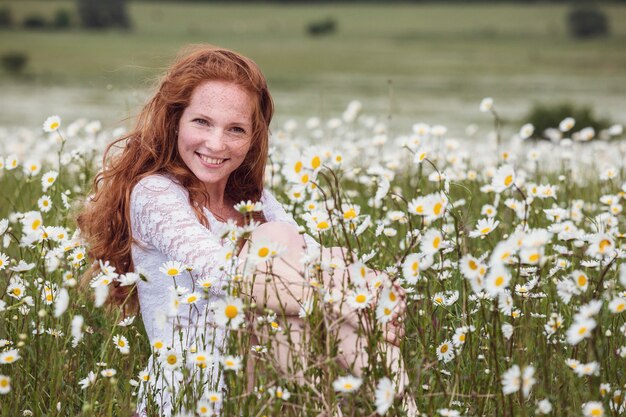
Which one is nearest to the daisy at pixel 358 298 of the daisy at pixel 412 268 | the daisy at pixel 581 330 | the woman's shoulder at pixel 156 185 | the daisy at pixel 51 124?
the daisy at pixel 412 268

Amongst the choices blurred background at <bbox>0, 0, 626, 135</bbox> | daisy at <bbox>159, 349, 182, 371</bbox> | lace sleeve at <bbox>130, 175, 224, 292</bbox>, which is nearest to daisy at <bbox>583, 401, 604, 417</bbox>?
daisy at <bbox>159, 349, 182, 371</bbox>

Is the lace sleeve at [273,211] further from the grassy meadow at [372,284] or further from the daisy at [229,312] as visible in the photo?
the daisy at [229,312]

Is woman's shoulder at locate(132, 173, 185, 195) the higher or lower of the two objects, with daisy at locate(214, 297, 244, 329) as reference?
higher

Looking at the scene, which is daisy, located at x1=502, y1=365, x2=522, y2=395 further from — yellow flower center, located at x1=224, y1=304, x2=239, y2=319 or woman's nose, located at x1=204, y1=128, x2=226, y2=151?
woman's nose, located at x1=204, y1=128, x2=226, y2=151

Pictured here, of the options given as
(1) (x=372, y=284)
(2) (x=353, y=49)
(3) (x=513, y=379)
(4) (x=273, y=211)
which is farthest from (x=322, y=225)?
(2) (x=353, y=49)

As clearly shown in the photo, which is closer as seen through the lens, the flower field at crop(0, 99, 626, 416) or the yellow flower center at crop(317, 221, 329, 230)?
the flower field at crop(0, 99, 626, 416)

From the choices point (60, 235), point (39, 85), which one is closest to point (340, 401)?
point (60, 235)

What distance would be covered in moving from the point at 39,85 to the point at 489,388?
38.5 meters

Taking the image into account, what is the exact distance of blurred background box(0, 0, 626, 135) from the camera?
3331 centimetres

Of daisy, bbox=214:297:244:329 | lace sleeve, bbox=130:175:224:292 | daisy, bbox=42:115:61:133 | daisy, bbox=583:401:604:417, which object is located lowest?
daisy, bbox=583:401:604:417

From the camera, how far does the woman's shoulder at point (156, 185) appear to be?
9.72 ft

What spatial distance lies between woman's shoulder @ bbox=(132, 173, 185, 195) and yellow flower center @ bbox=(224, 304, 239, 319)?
101 cm

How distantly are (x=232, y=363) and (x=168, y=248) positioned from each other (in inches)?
31.5

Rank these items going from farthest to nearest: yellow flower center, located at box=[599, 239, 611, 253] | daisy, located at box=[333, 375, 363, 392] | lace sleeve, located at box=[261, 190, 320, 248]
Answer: lace sleeve, located at box=[261, 190, 320, 248] → yellow flower center, located at box=[599, 239, 611, 253] → daisy, located at box=[333, 375, 363, 392]
